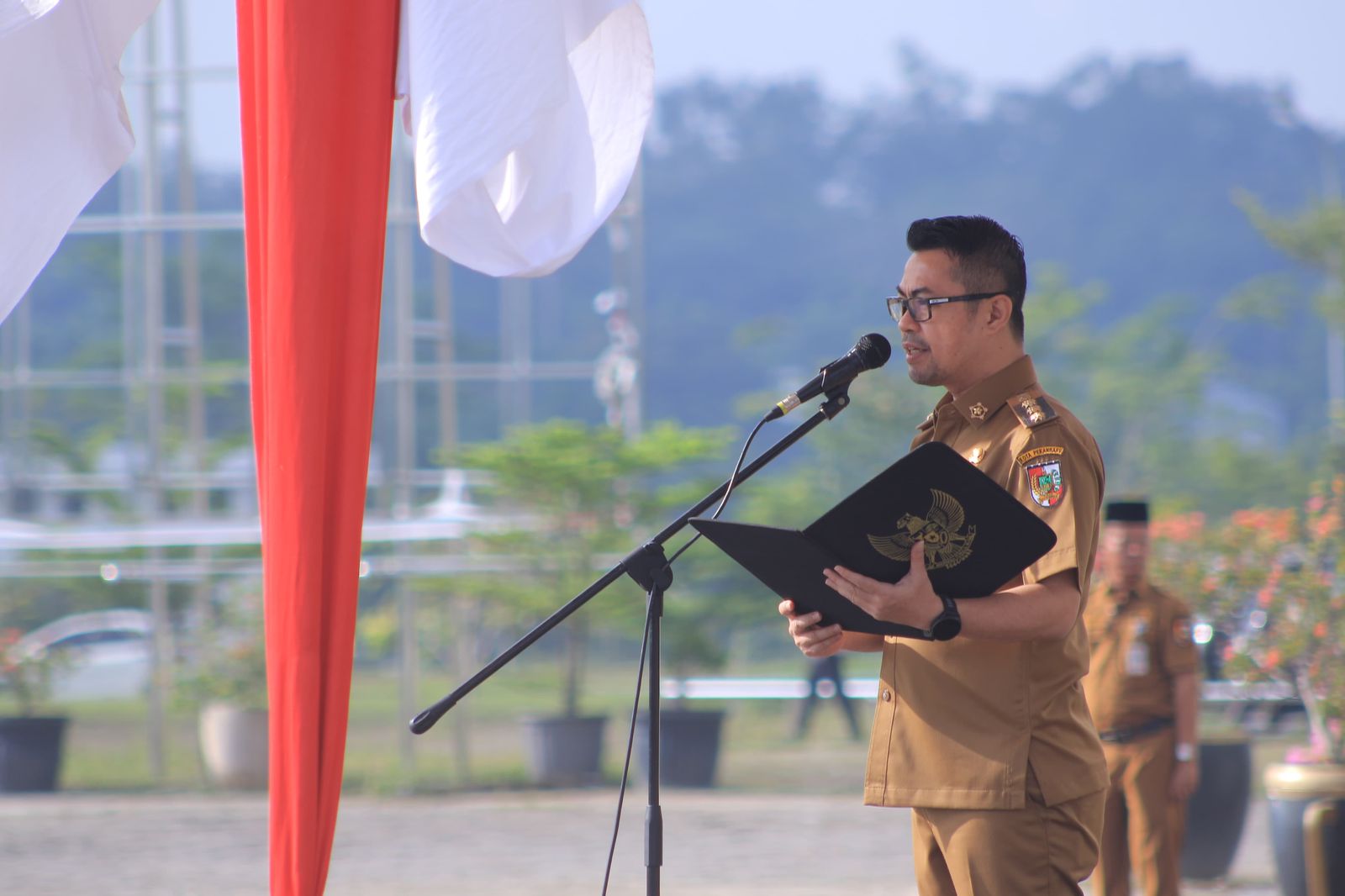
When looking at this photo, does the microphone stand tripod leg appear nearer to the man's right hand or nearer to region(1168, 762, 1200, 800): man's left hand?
the man's right hand

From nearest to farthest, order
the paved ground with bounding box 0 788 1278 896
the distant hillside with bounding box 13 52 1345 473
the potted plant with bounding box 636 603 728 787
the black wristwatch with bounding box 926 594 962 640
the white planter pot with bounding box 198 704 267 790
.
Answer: the black wristwatch with bounding box 926 594 962 640 → the paved ground with bounding box 0 788 1278 896 → the white planter pot with bounding box 198 704 267 790 → the potted plant with bounding box 636 603 728 787 → the distant hillside with bounding box 13 52 1345 473

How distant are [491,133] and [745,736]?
13.4m

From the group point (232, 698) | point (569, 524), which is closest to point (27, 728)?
point (232, 698)

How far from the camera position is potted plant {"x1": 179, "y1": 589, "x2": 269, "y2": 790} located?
11648 mm

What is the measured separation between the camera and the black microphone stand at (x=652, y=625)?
273 centimetres

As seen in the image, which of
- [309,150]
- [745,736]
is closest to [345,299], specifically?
[309,150]

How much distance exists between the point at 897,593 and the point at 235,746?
32.7 ft

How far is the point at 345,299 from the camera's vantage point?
8.57 feet

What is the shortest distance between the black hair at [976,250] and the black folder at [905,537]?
507 mm

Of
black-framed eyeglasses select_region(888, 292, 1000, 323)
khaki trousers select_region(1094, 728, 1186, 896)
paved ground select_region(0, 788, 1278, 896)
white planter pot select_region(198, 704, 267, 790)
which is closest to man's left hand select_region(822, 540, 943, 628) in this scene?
black-framed eyeglasses select_region(888, 292, 1000, 323)

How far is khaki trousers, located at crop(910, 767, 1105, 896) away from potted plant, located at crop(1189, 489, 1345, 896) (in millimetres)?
3917

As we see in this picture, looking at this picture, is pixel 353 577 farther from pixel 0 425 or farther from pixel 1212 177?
pixel 1212 177

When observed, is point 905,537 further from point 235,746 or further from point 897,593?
point 235,746

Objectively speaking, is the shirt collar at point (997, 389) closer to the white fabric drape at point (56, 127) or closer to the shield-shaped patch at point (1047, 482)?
the shield-shaped patch at point (1047, 482)
